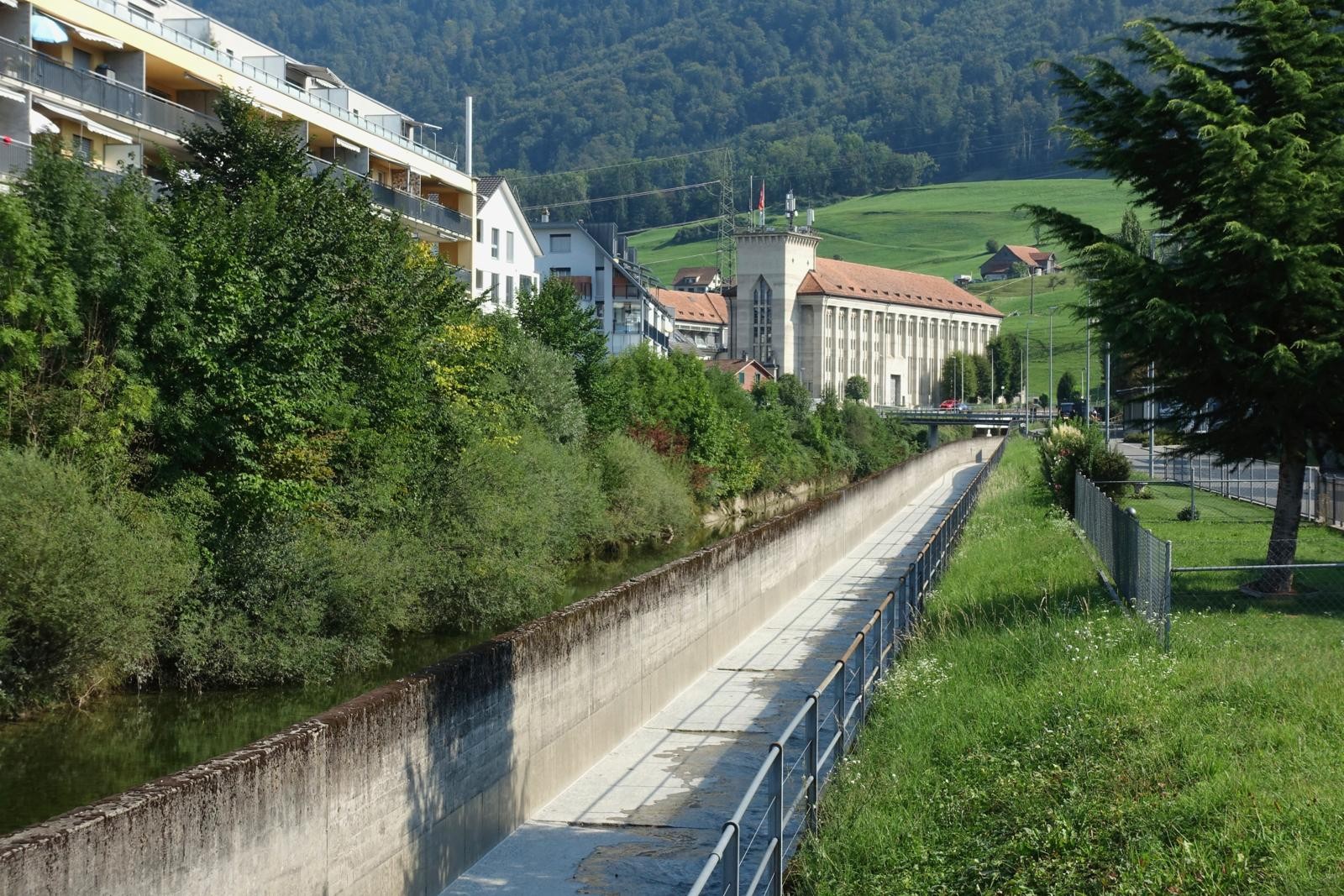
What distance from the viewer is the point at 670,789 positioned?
1691 centimetres

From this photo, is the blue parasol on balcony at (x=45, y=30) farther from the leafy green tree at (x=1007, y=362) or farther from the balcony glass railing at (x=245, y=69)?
the leafy green tree at (x=1007, y=362)

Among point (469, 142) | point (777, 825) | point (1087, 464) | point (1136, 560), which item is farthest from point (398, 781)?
point (469, 142)

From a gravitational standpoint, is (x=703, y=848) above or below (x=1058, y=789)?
below

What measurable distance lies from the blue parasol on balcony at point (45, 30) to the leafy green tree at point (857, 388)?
14934 cm

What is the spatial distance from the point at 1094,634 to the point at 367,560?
17656 mm

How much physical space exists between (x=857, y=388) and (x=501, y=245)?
11684 cm

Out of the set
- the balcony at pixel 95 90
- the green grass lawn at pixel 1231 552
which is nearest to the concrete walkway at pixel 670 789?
the green grass lawn at pixel 1231 552

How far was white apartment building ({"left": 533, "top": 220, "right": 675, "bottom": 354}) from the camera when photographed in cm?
10344

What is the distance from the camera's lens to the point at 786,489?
87812 millimetres

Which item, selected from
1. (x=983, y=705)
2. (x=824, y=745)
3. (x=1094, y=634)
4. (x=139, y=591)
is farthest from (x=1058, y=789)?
(x=139, y=591)

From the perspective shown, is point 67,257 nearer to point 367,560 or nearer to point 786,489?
point 367,560

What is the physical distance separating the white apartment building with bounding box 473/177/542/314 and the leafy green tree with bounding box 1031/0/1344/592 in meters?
45.5

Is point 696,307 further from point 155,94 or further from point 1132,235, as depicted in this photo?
point 1132,235

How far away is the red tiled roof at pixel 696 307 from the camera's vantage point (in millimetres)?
179375
